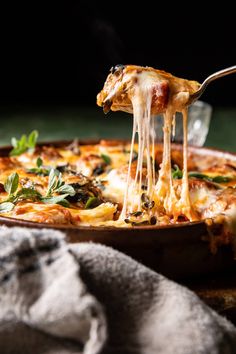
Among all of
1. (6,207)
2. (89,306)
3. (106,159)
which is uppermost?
(106,159)

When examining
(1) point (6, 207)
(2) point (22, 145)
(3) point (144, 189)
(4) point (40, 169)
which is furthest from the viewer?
(2) point (22, 145)

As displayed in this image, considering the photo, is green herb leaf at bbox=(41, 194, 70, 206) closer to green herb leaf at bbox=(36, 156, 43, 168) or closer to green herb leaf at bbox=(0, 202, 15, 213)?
green herb leaf at bbox=(0, 202, 15, 213)

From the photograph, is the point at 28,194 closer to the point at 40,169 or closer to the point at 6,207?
the point at 6,207

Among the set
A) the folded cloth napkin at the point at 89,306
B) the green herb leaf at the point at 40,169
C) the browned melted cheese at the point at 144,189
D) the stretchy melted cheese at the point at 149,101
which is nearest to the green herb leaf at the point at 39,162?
the green herb leaf at the point at 40,169

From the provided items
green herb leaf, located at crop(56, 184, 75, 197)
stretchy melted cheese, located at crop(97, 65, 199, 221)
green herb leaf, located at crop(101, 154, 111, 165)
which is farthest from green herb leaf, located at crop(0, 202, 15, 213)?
green herb leaf, located at crop(101, 154, 111, 165)

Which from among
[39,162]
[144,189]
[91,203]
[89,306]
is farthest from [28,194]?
[89,306]

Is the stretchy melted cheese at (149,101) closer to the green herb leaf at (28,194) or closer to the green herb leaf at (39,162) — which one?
the green herb leaf at (28,194)

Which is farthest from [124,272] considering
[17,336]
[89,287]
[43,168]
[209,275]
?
[43,168]

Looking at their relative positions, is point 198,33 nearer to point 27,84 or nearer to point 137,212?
point 27,84
